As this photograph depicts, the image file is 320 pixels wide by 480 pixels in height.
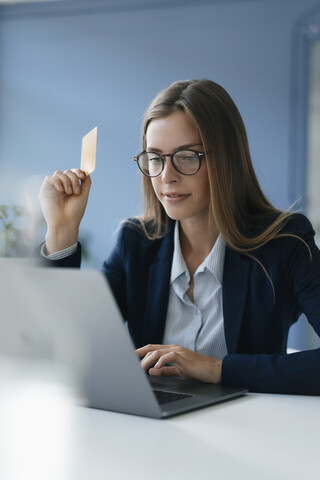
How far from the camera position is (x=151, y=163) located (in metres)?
1.59

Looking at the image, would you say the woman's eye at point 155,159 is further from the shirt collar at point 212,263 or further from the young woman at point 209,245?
the shirt collar at point 212,263

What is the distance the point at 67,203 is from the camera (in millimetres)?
1634

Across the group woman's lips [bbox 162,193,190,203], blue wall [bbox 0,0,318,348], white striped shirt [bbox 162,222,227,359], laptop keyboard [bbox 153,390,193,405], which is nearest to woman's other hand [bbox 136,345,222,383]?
laptop keyboard [bbox 153,390,193,405]

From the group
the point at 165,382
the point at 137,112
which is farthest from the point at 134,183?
the point at 165,382

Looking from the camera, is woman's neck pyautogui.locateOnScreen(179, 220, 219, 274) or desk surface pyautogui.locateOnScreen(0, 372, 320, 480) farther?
woman's neck pyautogui.locateOnScreen(179, 220, 219, 274)

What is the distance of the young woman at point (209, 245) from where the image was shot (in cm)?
153

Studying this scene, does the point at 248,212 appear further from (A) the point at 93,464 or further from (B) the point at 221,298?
(A) the point at 93,464

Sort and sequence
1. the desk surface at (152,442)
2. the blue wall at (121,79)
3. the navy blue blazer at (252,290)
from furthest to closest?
the blue wall at (121,79) < the navy blue blazer at (252,290) < the desk surface at (152,442)

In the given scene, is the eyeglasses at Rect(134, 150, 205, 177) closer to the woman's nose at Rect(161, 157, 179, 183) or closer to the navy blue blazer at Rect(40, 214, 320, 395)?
the woman's nose at Rect(161, 157, 179, 183)

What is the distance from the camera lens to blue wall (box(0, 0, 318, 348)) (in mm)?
3867

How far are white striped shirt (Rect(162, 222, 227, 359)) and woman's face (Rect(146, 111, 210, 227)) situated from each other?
0.14 meters

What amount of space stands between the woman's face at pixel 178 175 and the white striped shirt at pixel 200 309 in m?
0.14

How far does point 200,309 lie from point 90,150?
60 cm

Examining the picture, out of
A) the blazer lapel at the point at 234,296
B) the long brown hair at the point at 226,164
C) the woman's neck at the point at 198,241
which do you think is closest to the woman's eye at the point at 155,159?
the long brown hair at the point at 226,164
